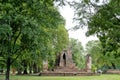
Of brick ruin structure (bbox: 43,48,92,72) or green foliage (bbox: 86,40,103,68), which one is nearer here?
green foliage (bbox: 86,40,103,68)

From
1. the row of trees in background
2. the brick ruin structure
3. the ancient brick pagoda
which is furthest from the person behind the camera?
the brick ruin structure

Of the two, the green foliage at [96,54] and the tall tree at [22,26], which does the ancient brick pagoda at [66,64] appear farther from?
the tall tree at [22,26]

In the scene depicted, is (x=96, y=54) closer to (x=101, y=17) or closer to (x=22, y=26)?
(x=22, y=26)

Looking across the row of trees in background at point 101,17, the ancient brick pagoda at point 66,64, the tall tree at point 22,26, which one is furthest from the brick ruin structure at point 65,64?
the row of trees in background at point 101,17

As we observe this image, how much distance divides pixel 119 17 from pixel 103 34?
0.74 m

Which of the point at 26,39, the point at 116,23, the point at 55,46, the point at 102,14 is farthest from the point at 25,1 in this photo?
the point at 55,46

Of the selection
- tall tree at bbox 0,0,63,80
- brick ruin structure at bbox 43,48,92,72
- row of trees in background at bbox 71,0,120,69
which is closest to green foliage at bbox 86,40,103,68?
brick ruin structure at bbox 43,48,92,72

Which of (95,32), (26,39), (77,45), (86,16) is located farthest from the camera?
(77,45)

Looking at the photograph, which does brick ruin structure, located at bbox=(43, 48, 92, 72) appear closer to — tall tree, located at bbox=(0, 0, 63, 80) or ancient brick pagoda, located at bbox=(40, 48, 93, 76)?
ancient brick pagoda, located at bbox=(40, 48, 93, 76)

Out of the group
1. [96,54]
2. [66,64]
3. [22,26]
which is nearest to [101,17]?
[22,26]

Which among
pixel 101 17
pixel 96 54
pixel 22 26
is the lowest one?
pixel 101 17

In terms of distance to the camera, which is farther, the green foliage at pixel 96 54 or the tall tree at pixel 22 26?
the green foliage at pixel 96 54

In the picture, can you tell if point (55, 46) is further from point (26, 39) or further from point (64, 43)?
point (26, 39)

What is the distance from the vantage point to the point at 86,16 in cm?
692
